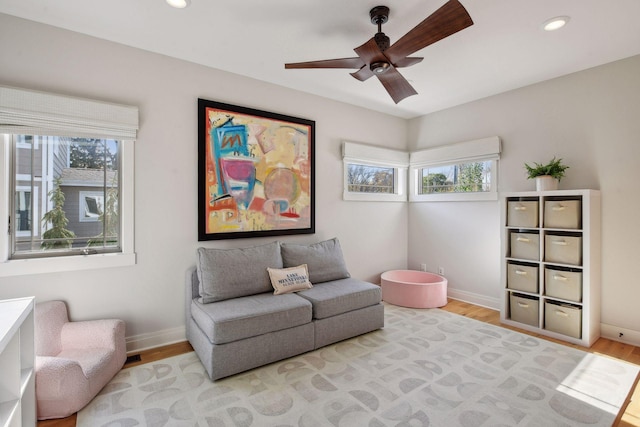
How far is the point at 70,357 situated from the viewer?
7.04ft

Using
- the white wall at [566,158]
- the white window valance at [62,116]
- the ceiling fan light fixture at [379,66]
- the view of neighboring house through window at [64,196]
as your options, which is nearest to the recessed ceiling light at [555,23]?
the white wall at [566,158]

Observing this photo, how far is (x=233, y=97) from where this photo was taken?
124 inches

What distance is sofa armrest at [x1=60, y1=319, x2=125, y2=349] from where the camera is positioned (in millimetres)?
2270

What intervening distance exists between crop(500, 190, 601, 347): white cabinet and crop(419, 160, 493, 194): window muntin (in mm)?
700

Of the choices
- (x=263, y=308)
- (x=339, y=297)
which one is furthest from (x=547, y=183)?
(x=263, y=308)

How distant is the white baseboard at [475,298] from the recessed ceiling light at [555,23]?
113 inches

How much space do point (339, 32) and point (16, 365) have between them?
9.35 ft

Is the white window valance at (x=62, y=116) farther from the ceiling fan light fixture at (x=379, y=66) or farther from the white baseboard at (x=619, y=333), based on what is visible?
Answer: the white baseboard at (x=619, y=333)

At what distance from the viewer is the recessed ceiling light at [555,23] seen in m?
2.23

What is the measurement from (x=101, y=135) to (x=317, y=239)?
238cm

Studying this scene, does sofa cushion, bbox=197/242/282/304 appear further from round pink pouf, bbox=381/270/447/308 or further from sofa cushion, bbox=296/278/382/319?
round pink pouf, bbox=381/270/447/308

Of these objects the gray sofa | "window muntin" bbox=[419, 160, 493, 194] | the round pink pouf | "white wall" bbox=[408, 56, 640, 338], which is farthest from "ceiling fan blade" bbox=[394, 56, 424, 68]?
the round pink pouf

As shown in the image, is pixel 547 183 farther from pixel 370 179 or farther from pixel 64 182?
pixel 64 182

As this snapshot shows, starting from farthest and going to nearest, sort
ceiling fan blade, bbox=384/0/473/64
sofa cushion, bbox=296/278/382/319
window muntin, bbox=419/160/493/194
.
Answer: window muntin, bbox=419/160/493/194, sofa cushion, bbox=296/278/382/319, ceiling fan blade, bbox=384/0/473/64
